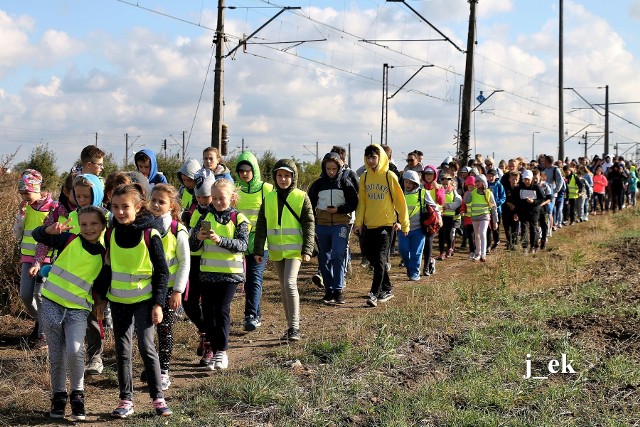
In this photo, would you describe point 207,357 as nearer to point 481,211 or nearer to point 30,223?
point 30,223

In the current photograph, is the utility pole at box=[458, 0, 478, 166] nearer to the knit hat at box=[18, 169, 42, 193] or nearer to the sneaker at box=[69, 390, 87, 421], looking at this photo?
the knit hat at box=[18, 169, 42, 193]

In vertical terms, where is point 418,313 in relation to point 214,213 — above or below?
below

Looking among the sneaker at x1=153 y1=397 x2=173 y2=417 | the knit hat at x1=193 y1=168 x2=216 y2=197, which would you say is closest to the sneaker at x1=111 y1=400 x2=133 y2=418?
the sneaker at x1=153 y1=397 x2=173 y2=417

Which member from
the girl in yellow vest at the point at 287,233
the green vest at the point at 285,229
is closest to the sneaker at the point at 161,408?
the girl in yellow vest at the point at 287,233

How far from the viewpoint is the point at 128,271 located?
5.64 metres

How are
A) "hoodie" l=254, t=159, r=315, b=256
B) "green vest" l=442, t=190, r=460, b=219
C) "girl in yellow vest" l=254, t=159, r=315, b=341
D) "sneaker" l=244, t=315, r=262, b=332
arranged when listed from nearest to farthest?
1. "girl in yellow vest" l=254, t=159, r=315, b=341
2. "hoodie" l=254, t=159, r=315, b=256
3. "sneaker" l=244, t=315, r=262, b=332
4. "green vest" l=442, t=190, r=460, b=219

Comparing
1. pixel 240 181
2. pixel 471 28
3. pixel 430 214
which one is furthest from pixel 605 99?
pixel 240 181

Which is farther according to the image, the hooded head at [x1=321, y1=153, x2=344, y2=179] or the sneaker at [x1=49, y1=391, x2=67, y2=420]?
the hooded head at [x1=321, y1=153, x2=344, y2=179]

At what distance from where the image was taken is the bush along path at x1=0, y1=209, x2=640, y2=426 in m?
5.74

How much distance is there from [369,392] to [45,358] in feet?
9.79

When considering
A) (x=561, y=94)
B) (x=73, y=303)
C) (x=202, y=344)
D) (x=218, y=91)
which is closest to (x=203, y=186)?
(x=202, y=344)

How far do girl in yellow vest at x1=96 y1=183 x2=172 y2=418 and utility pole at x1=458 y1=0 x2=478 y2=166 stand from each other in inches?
571

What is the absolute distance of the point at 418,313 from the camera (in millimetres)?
8531

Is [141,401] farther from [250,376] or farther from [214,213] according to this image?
[214,213]
